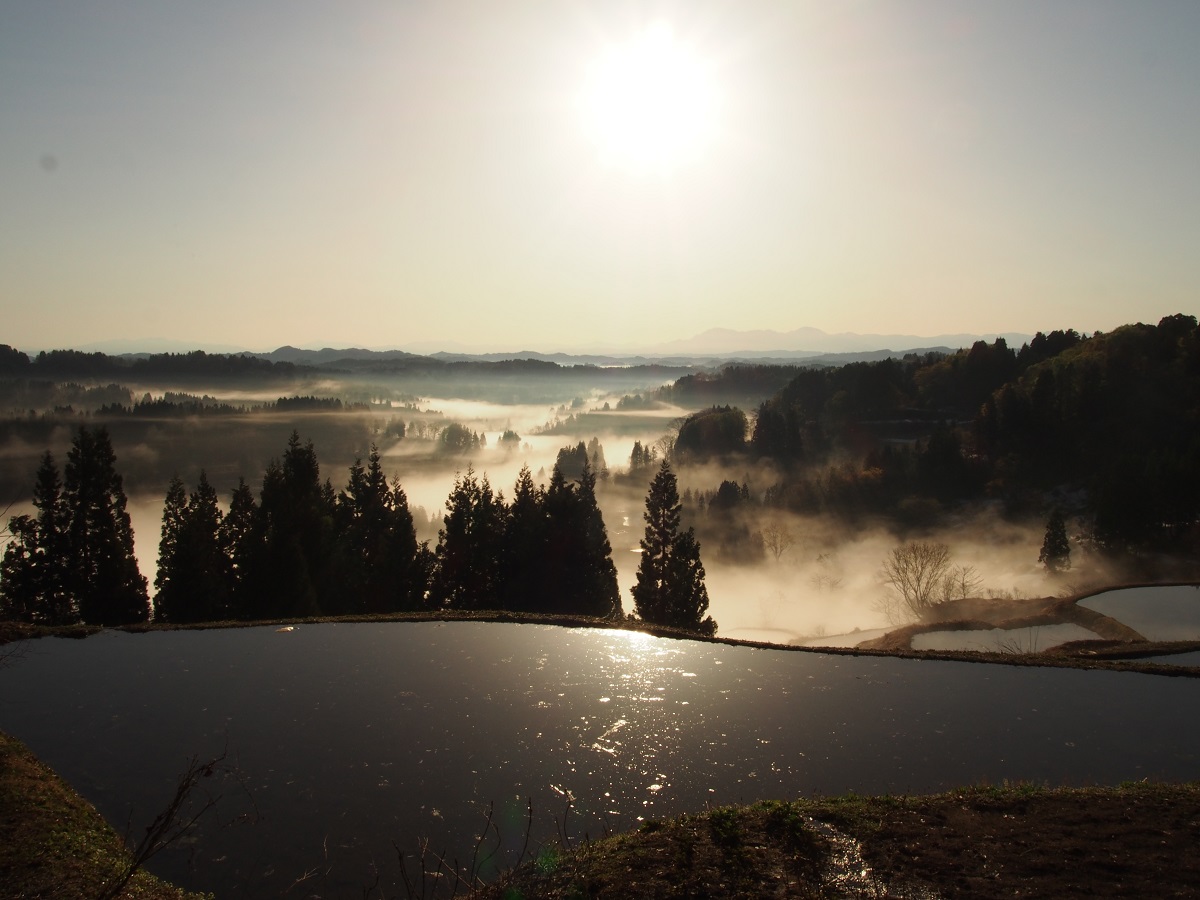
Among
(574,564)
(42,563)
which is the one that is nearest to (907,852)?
(574,564)

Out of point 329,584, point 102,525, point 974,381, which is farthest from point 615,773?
point 974,381

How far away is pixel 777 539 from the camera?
110 meters

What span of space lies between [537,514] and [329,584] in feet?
42.3

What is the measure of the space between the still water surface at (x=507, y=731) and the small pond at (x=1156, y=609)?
13.3 meters

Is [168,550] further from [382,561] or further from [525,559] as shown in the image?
[525,559]

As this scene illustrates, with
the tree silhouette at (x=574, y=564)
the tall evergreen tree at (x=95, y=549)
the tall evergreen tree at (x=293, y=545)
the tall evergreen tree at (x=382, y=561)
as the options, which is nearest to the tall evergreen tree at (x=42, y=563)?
the tall evergreen tree at (x=95, y=549)

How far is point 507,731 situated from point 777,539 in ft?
319

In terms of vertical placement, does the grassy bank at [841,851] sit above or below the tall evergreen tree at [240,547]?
above

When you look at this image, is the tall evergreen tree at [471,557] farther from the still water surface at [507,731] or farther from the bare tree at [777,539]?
the bare tree at [777,539]

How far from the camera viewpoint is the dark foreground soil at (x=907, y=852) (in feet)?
34.4

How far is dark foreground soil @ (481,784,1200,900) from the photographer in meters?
10.5

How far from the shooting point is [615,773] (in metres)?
15.6

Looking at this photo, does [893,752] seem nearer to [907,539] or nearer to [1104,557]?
[1104,557]

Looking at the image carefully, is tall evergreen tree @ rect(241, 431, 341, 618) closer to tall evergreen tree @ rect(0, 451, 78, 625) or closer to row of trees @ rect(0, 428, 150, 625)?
row of trees @ rect(0, 428, 150, 625)
